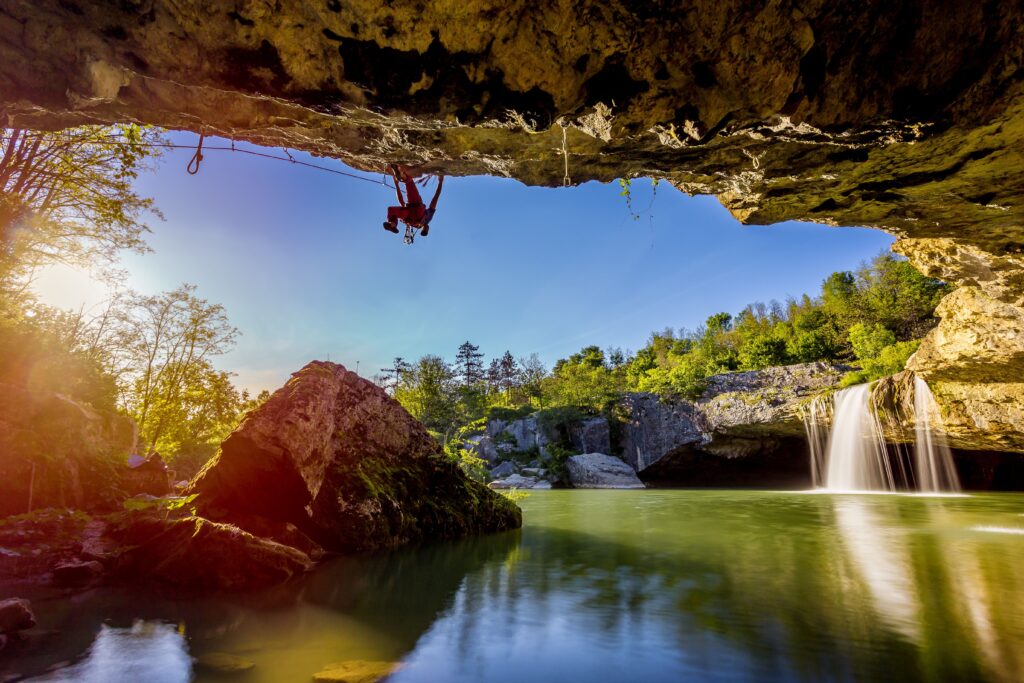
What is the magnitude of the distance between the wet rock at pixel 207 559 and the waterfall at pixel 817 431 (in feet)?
92.9

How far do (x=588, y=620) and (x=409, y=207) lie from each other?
586cm

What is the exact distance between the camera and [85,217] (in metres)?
9.84

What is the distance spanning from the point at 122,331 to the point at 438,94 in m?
22.8

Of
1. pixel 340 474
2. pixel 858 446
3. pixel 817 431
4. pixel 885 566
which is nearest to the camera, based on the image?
pixel 885 566

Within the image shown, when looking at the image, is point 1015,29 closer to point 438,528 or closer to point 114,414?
point 438,528

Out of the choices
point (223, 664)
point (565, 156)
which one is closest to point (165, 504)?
point (223, 664)

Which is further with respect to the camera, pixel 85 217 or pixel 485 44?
pixel 85 217

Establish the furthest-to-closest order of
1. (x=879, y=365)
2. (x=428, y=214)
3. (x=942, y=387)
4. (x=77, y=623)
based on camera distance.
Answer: (x=879, y=365) < (x=942, y=387) < (x=428, y=214) < (x=77, y=623)

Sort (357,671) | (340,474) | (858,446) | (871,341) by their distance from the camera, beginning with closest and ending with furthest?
(357,671) → (340,474) → (858,446) → (871,341)

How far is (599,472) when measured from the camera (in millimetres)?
35531

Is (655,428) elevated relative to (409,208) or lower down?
lower down

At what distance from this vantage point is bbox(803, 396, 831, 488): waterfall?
25.3 metres

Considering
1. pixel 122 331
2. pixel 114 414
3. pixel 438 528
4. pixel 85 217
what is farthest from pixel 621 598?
pixel 122 331

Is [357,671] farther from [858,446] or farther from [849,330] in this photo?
[849,330]
